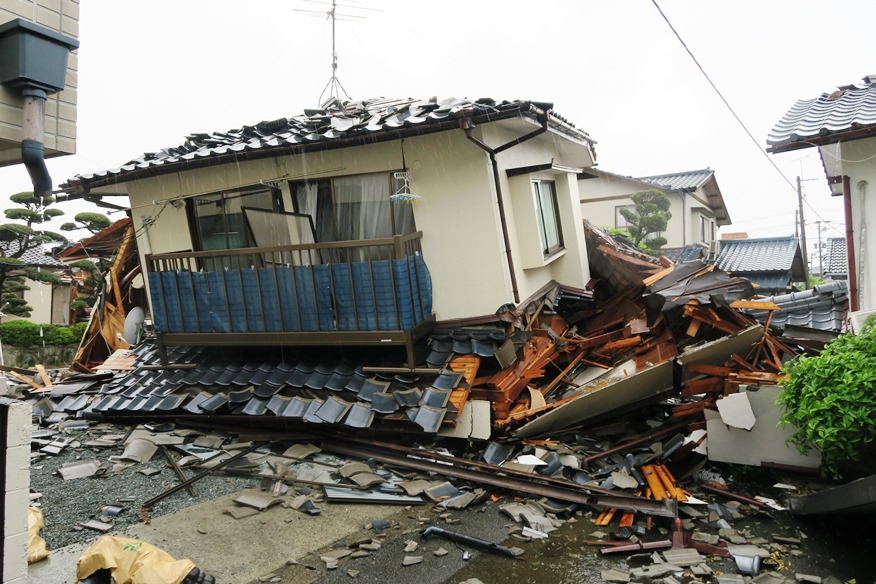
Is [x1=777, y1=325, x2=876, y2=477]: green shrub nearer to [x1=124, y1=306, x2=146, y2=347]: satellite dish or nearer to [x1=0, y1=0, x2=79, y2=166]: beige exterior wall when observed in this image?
[x1=0, y1=0, x2=79, y2=166]: beige exterior wall

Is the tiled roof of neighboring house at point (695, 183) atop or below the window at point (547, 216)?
atop

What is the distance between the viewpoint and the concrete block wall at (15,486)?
146 inches

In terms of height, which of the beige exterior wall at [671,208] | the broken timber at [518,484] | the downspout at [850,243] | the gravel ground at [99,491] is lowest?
the broken timber at [518,484]

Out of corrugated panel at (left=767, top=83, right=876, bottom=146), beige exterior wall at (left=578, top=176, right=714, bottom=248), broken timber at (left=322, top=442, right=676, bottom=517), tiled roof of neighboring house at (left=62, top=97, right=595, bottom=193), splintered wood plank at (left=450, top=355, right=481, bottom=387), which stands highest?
beige exterior wall at (left=578, top=176, right=714, bottom=248)

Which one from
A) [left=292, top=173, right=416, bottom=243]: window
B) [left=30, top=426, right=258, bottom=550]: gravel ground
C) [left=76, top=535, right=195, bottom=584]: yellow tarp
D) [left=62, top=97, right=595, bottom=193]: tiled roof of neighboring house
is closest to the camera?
[left=76, top=535, right=195, bottom=584]: yellow tarp

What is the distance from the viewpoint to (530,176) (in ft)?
33.0

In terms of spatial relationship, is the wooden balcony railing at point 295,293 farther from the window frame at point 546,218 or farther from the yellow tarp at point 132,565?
the yellow tarp at point 132,565

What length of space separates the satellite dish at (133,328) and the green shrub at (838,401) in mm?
12546

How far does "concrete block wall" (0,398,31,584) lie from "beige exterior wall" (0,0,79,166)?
2.12 m

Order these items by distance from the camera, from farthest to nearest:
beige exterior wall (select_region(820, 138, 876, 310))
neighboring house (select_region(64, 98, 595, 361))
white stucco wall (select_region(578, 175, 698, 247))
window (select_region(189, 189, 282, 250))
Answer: white stucco wall (select_region(578, 175, 698, 247)), window (select_region(189, 189, 282, 250)), neighboring house (select_region(64, 98, 595, 361)), beige exterior wall (select_region(820, 138, 876, 310))

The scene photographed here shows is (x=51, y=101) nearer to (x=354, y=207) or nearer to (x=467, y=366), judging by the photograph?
(x=354, y=207)

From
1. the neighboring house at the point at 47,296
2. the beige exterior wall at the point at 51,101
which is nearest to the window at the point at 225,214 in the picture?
the beige exterior wall at the point at 51,101

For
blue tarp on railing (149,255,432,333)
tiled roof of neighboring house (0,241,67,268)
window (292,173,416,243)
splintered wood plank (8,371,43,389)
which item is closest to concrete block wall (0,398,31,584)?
blue tarp on railing (149,255,432,333)

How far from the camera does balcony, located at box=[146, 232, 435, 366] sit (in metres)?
8.67
